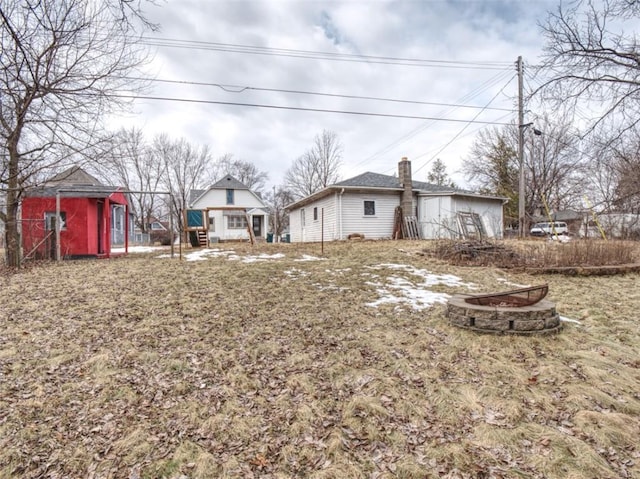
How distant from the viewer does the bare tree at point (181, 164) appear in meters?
34.2

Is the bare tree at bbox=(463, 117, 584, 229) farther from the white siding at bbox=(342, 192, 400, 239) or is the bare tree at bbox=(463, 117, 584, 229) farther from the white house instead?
the white siding at bbox=(342, 192, 400, 239)

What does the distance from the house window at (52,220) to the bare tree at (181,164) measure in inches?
930

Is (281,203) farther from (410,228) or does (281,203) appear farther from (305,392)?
(305,392)

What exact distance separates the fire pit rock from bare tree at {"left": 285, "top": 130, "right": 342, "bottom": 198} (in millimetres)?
31232

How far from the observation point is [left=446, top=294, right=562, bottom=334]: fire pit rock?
150 inches

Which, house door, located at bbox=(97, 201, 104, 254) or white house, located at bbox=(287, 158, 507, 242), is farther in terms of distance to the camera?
white house, located at bbox=(287, 158, 507, 242)

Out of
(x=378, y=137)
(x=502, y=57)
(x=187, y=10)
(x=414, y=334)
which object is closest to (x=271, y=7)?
(x=187, y=10)

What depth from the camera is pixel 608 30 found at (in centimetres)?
531

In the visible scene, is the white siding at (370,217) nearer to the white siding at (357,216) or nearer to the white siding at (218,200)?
the white siding at (357,216)

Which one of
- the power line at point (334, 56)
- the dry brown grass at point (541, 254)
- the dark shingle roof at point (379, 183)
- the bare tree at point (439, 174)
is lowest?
the dry brown grass at point (541, 254)

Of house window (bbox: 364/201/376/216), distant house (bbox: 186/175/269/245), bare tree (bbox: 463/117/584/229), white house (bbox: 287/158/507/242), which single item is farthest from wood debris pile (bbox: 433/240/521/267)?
distant house (bbox: 186/175/269/245)

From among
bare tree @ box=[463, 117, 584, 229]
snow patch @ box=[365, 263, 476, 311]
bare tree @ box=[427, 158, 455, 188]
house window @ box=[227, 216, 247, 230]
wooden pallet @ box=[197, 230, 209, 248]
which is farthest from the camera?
bare tree @ box=[427, 158, 455, 188]

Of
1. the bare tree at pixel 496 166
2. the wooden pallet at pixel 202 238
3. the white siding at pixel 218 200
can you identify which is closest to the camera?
the wooden pallet at pixel 202 238

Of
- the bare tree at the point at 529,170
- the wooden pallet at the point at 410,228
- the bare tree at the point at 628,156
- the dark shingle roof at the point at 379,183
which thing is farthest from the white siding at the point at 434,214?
the bare tree at the point at 529,170
